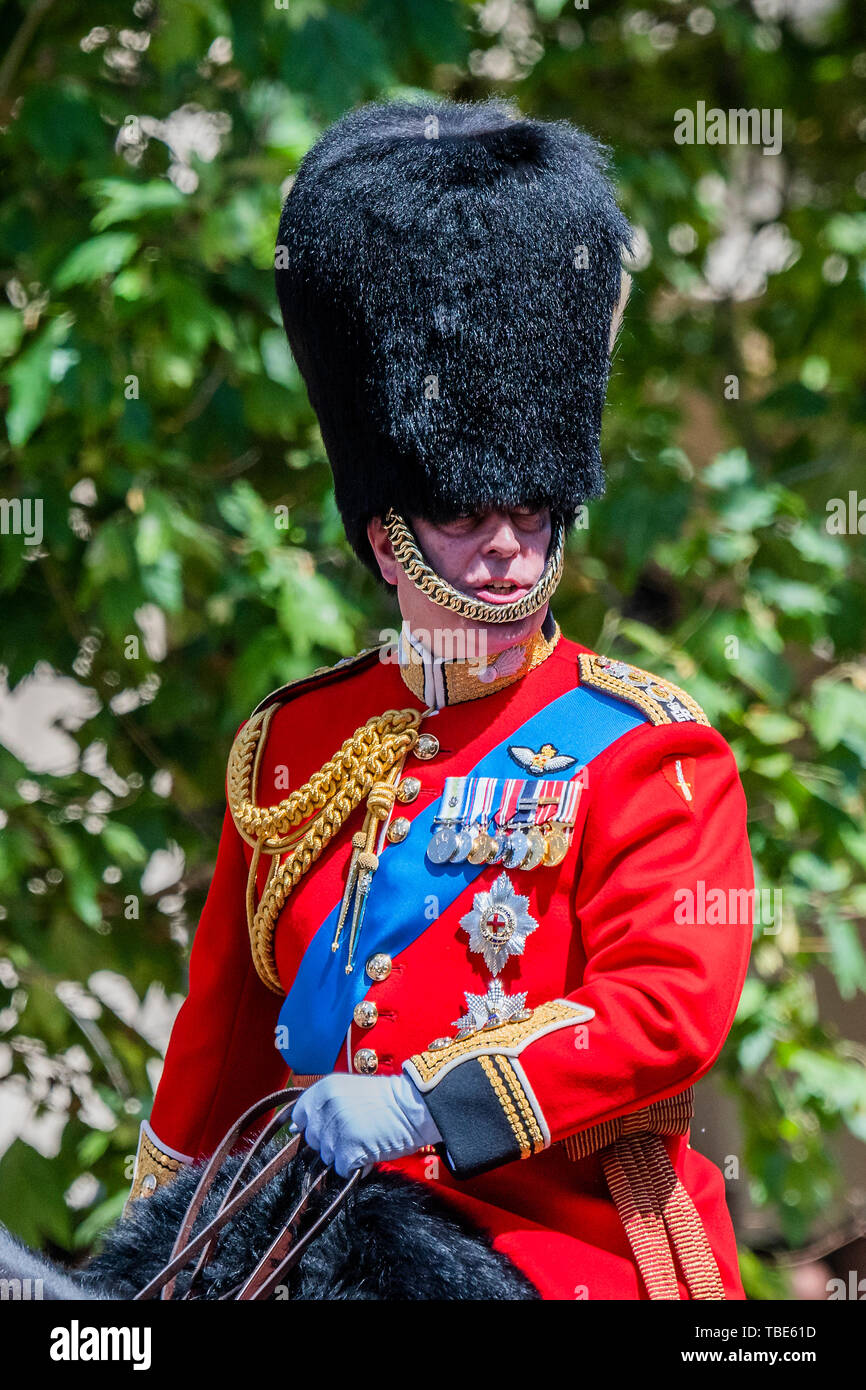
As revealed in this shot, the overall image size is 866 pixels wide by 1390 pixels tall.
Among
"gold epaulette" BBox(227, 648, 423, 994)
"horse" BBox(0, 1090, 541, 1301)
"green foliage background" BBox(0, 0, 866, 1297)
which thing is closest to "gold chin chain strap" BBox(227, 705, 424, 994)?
"gold epaulette" BBox(227, 648, 423, 994)

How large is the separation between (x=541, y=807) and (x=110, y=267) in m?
1.49

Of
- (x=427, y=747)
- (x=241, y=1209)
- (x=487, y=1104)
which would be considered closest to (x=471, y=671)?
(x=427, y=747)

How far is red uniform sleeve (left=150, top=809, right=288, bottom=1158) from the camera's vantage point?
5.96ft

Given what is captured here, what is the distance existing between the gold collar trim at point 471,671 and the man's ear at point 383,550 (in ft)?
0.24

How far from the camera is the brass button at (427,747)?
167 cm

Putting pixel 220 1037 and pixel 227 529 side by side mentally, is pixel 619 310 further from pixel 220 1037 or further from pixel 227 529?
pixel 227 529

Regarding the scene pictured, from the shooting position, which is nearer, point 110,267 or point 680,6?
point 110,267

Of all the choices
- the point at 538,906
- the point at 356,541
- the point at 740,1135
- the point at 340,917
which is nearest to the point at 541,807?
the point at 538,906

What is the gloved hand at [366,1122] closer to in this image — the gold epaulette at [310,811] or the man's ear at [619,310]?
the gold epaulette at [310,811]

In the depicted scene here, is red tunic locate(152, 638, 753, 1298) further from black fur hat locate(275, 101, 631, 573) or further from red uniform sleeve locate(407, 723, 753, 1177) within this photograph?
black fur hat locate(275, 101, 631, 573)

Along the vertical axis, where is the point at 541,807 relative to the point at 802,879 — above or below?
above
